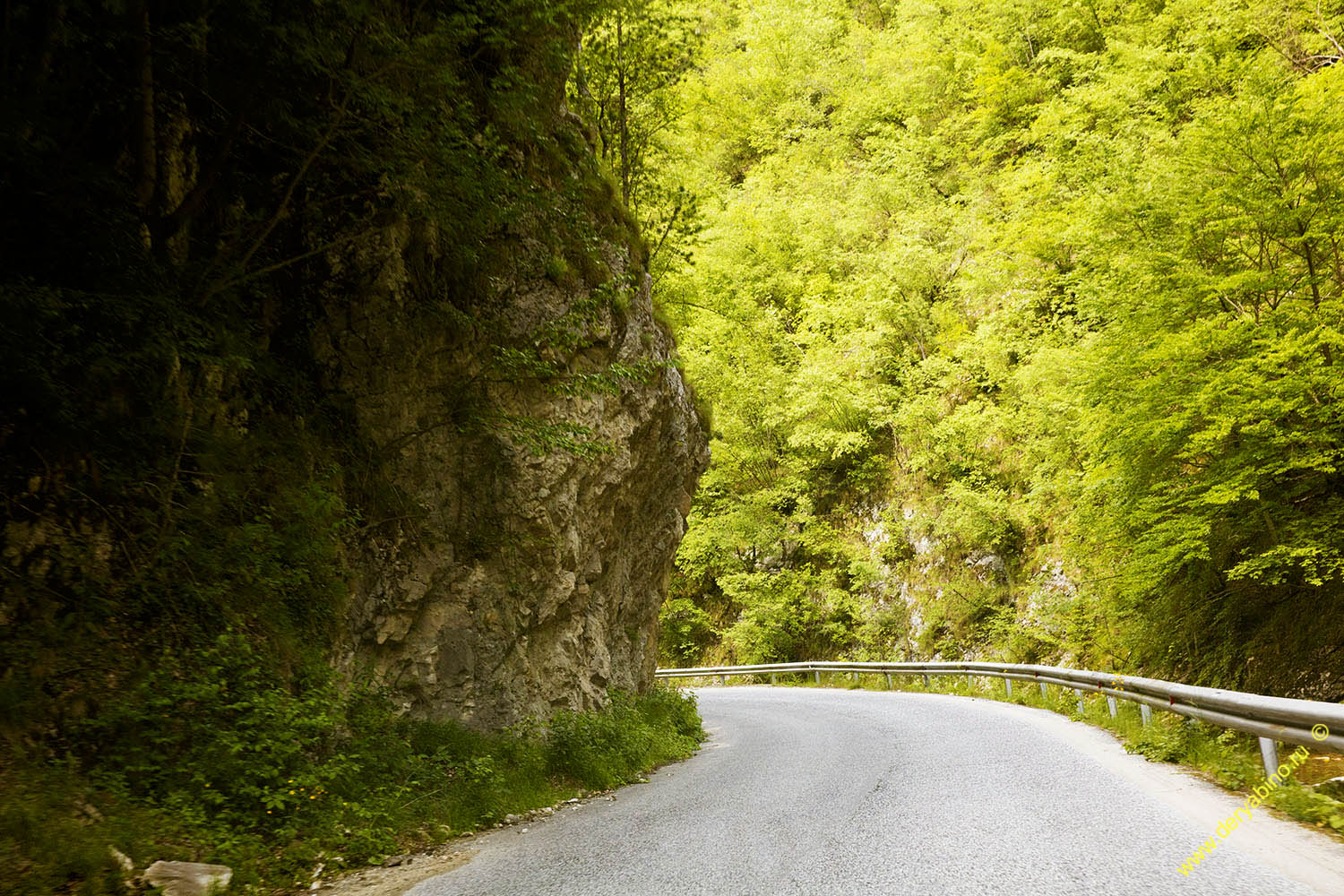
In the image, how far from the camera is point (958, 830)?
4.91 meters

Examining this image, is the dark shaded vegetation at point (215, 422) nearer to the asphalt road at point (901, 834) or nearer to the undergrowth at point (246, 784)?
the undergrowth at point (246, 784)

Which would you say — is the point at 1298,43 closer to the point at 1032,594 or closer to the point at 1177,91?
the point at 1177,91

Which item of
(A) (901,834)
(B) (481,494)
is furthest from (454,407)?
(A) (901,834)

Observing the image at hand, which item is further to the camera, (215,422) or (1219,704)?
(215,422)

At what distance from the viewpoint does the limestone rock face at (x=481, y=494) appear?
7.68m

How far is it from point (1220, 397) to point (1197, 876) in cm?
771

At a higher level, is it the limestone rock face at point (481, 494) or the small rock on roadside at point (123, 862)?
the limestone rock face at point (481, 494)

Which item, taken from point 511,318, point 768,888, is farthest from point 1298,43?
point 768,888

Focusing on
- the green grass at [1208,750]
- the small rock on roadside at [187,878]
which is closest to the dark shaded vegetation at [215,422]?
the small rock on roadside at [187,878]

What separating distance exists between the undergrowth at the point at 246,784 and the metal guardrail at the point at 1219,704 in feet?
19.9

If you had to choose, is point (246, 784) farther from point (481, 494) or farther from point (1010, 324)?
point (1010, 324)

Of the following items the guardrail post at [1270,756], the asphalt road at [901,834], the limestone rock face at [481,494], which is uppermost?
the limestone rock face at [481,494]

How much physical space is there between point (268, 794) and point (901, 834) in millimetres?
4388

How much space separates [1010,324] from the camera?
1977 cm
